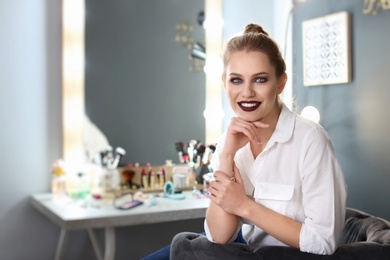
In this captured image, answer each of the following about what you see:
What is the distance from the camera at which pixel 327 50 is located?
2.32m

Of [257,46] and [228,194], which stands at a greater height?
[257,46]

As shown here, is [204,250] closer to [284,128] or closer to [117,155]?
[284,128]

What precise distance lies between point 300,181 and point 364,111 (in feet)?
3.54

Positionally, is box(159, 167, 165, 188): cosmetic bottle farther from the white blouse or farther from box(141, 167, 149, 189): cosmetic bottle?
the white blouse

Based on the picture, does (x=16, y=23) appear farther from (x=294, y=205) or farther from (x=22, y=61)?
(x=294, y=205)

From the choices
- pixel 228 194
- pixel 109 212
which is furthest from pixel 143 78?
pixel 228 194

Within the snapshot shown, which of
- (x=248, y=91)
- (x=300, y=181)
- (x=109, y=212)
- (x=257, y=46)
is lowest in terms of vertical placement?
(x=109, y=212)

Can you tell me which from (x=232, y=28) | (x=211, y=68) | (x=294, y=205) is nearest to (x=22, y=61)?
(x=211, y=68)

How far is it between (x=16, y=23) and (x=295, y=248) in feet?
5.61

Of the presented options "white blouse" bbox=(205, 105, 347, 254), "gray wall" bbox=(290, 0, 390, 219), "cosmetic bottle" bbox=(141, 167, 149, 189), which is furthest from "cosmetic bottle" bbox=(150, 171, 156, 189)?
"white blouse" bbox=(205, 105, 347, 254)

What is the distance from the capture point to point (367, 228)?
151 cm

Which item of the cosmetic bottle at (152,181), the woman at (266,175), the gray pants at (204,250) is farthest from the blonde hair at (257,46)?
the cosmetic bottle at (152,181)

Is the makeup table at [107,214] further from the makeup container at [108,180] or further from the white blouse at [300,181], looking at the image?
the white blouse at [300,181]

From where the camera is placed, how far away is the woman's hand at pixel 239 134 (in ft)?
4.03
